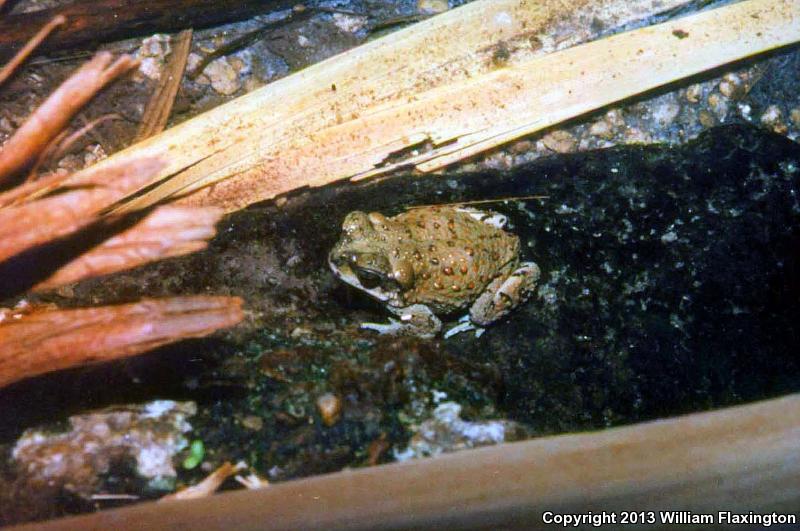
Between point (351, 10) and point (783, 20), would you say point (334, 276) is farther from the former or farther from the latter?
point (783, 20)

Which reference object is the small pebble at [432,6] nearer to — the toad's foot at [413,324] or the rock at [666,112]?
the rock at [666,112]

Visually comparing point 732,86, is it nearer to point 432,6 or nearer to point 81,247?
point 432,6

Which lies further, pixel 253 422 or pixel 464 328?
pixel 464 328

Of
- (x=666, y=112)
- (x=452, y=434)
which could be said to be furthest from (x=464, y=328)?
(x=666, y=112)

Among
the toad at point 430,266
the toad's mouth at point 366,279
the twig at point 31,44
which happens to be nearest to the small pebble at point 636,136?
the toad at point 430,266

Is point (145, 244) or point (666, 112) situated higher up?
point (666, 112)

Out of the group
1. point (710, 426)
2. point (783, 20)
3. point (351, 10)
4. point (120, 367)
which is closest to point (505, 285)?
point (710, 426)

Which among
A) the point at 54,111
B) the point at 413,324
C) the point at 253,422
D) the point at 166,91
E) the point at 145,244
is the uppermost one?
the point at 166,91

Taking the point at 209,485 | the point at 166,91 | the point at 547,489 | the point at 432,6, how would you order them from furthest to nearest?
1. the point at 432,6
2. the point at 166,91
3. the point at 209,485
4. the point at 547,489
